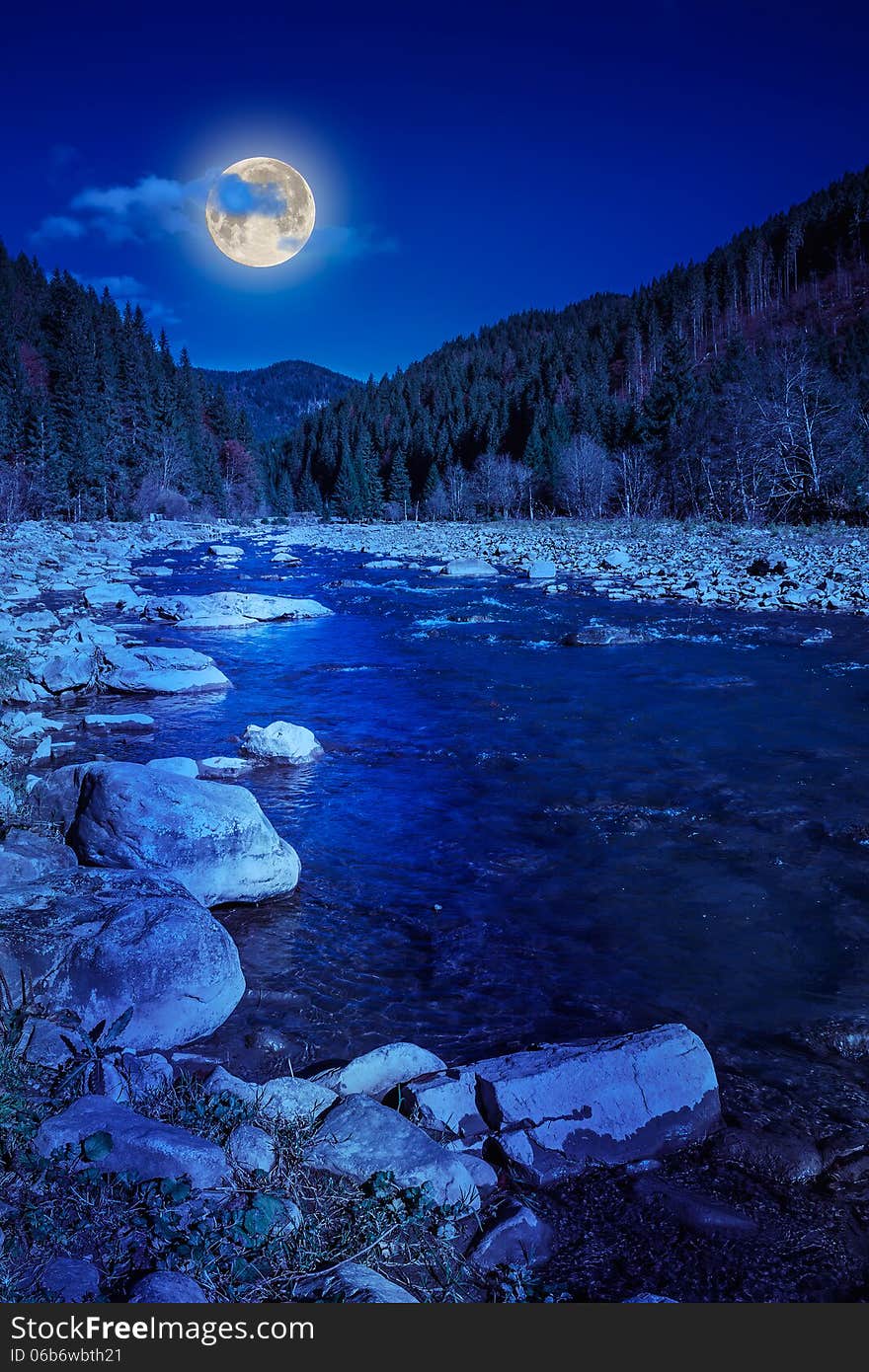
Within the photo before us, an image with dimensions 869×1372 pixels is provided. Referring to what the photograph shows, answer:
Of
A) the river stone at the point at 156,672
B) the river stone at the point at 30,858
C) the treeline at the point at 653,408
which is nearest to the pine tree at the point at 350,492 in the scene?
the treeline at the point at 653,408

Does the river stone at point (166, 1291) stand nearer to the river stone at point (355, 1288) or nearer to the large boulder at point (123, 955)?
the river stone at point (355, 1288)

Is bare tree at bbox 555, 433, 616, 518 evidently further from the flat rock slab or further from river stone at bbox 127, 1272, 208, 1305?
river stone at bbox 127, 1272, 208, 1305

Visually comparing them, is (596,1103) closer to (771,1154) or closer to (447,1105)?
(447,1105)

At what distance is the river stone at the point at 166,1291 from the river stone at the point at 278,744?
666 cm

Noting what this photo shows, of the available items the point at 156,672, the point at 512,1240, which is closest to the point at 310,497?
the point at 156,672

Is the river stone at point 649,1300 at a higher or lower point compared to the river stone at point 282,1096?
lower

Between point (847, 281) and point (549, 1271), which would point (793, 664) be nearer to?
point (549, 1271)

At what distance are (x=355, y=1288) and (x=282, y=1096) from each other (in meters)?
0.98

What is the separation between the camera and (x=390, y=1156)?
285 centimetres

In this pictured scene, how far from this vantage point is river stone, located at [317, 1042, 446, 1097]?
135 inches

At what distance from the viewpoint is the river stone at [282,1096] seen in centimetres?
310

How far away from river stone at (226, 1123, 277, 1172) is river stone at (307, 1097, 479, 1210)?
169mm

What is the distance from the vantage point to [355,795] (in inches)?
312

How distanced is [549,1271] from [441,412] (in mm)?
114870
